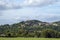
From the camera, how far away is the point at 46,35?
206 feet

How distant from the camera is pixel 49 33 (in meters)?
63.2

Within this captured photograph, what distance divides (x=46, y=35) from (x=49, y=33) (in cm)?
128
